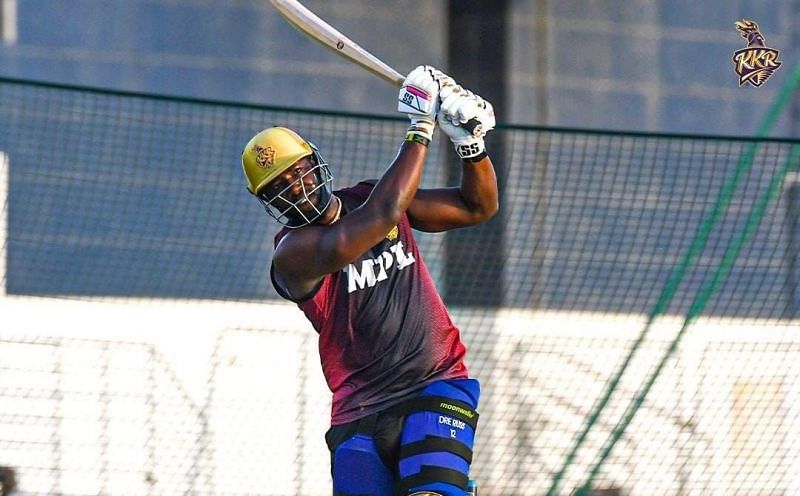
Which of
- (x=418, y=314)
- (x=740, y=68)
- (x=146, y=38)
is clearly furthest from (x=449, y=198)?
(x=146, y=38)

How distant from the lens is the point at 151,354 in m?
7.80

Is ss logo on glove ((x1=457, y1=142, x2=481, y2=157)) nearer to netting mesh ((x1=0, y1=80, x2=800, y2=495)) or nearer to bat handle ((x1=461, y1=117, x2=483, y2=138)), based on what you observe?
bat handle ((x1=461, y1=117, x2=483, y2=138))

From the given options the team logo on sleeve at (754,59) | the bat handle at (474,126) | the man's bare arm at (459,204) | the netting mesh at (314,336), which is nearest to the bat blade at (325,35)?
the man's bare arm at (459,204)

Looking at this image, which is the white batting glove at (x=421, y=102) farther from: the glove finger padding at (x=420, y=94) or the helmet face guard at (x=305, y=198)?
the helmet face guard at (x=305, y=198)

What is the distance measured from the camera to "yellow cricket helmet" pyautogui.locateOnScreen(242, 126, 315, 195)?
187 inches

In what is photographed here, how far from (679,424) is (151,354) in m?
3.06

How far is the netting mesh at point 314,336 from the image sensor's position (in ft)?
25.1

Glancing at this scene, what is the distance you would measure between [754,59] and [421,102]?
2.50m

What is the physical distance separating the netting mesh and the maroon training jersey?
95.8 inches

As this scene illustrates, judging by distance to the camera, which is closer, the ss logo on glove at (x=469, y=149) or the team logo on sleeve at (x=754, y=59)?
the ss logo on glove at (x=469, y=149)

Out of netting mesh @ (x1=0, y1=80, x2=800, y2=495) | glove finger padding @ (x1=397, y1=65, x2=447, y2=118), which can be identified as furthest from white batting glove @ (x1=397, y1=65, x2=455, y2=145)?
netting mesh @ (x1=0, y1=80, x2=800, y2=495)

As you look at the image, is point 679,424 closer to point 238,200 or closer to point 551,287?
point 551,287

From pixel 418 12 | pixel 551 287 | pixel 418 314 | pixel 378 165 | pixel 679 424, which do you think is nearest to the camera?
pixel 418 314

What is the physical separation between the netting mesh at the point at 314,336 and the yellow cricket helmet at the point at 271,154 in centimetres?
230
